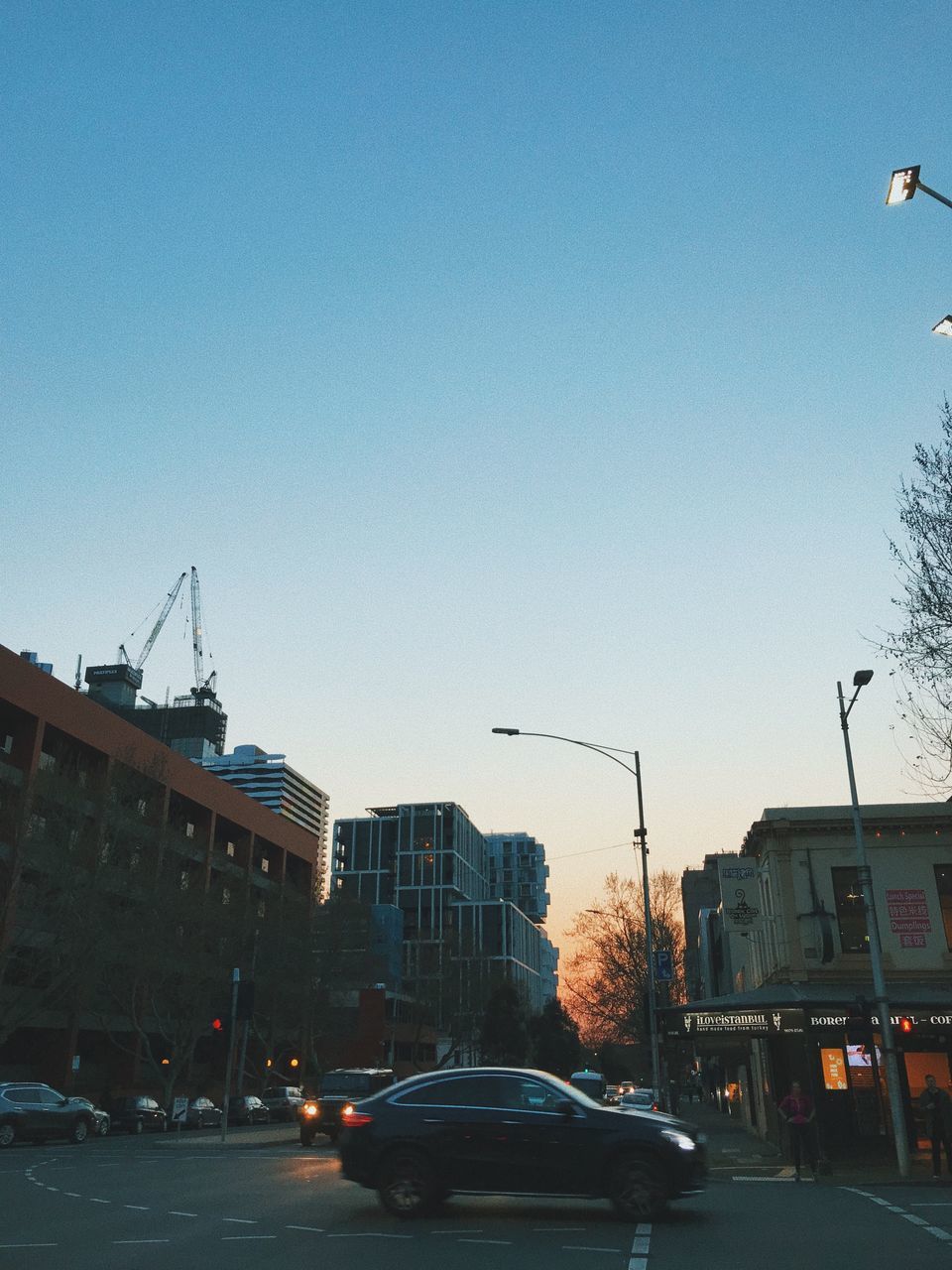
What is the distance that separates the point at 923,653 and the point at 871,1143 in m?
13.5

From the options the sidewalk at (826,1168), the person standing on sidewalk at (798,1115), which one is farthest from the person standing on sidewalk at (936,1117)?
the person standing on sidewalk at (798,1115)

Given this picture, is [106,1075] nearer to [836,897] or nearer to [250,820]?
[250,820]

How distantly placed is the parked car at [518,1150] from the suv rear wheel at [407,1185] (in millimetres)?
12

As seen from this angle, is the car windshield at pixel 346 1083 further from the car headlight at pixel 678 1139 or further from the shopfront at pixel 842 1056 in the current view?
the car headlight at pixel 678 1139

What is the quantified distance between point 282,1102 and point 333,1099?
2567 cm

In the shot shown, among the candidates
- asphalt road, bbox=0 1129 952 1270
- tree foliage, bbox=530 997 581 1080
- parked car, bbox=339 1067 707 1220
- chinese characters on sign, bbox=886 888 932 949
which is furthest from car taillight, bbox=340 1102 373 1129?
tree foliage, bbox=530 997 581 1080

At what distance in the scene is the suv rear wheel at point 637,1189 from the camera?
12.4 m

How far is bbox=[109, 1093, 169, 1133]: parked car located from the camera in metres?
43.3

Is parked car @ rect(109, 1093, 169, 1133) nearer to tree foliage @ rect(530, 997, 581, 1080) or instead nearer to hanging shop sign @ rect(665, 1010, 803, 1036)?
hanging shop sign @ rect(665, 1010, 803, 1036)

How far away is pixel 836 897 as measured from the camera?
93.5 feet

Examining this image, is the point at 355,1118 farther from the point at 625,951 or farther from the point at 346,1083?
the point at 625,951

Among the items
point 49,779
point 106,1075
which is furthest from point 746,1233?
point 106,1075

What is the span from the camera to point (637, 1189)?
1244 centimetres

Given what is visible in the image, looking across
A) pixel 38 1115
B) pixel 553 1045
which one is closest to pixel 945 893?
pixel 38 1115
